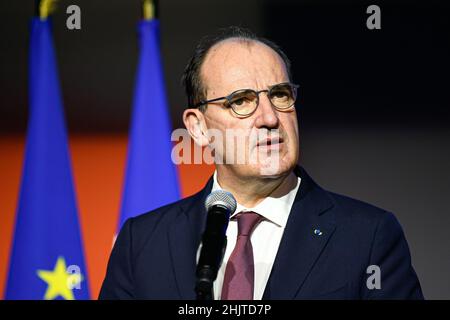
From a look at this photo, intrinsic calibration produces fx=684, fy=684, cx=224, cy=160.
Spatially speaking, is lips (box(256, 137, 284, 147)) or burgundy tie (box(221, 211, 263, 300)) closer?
burgundy tie (box(221, 211, 263, 300))

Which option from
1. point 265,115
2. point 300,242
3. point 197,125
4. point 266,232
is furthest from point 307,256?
point 197,125

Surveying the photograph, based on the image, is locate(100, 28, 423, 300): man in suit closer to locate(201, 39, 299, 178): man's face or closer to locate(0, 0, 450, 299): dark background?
locate(201, 39, 299, 178): man's face

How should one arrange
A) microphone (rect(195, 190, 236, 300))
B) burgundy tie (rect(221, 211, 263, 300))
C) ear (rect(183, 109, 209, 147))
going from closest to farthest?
1. microphone (rect(195, 190, 236, 300))
2. burgundy tie (rect(221, 211, 263, 300))
3. ear (rect(183, 109, 209, 147))

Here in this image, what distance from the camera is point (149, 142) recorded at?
3.21 meters

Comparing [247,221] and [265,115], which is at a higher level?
[265,115]

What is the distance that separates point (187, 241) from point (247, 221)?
201mm

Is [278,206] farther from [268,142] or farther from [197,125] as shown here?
[197,125]

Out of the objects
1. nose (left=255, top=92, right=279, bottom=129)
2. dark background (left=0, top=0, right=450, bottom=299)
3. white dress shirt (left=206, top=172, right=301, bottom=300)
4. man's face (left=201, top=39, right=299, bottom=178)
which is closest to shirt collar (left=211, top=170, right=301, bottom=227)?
white dress shirt (left=206, top=172, right=301, bottom=300)

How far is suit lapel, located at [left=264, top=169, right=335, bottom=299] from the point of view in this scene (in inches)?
74.8

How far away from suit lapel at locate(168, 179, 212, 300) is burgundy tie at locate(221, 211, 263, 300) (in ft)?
0.37

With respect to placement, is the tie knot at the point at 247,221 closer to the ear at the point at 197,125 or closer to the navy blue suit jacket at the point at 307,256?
the navy blue suit jacket at the point at 307,256

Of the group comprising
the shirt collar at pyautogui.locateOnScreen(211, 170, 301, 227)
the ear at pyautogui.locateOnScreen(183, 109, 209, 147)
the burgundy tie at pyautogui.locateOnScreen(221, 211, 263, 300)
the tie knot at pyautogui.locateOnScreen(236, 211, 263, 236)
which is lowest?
the burgundy tie at pyautogui.locateOnScreen(221, 211, 263, 300)

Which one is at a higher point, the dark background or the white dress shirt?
the dark background

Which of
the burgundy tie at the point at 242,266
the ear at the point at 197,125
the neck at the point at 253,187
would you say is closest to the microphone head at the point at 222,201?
the burgundy tie at the point at 242,266
